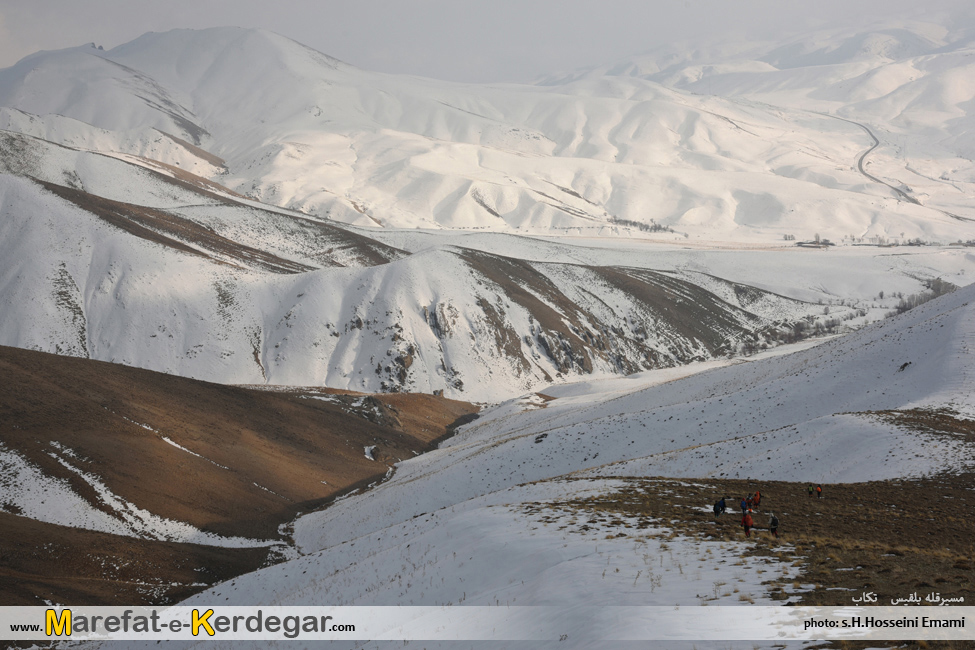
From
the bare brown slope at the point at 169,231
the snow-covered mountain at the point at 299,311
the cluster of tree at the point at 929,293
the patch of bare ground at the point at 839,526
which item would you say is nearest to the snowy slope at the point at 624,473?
the patch of bare ground at the point at 839,526

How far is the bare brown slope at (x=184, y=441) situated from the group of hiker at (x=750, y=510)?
93.6 ft

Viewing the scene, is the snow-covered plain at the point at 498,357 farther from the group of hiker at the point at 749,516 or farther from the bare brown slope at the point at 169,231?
the group of hiker at the point at 749,516

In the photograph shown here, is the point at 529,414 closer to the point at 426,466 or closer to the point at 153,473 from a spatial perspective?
the point at 426,466

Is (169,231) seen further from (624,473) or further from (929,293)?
(929,293)

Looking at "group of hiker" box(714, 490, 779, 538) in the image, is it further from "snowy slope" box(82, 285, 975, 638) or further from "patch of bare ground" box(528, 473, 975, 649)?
"snowy slope" box(82, 285, 975, 638)

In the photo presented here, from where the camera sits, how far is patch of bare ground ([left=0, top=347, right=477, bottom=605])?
30250mm

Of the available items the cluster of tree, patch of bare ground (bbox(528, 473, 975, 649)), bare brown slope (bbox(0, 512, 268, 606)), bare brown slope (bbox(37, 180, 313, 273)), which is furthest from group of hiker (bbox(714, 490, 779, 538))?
the cluster of tree

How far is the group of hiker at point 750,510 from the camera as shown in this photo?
1728cm

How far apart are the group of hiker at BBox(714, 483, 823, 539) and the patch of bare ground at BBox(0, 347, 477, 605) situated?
926 inches

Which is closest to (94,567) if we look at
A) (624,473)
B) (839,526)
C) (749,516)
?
(624,473)

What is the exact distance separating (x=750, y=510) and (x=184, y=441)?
130 ft

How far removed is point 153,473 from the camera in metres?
41.3

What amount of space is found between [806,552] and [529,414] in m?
53.5

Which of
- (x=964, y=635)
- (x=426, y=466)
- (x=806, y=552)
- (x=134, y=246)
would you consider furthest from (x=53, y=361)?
(x=134, y=246)
